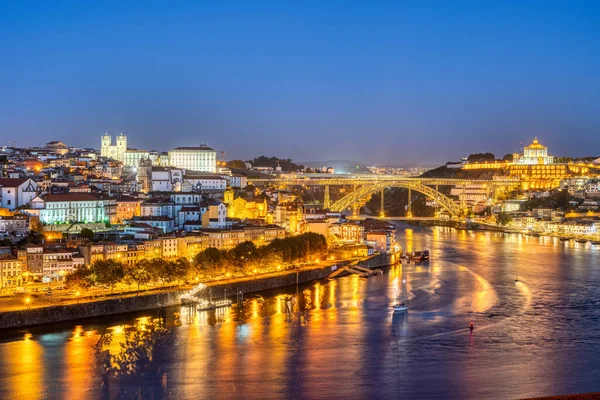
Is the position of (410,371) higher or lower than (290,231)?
lower

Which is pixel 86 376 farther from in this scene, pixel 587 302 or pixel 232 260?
pixel 587 302

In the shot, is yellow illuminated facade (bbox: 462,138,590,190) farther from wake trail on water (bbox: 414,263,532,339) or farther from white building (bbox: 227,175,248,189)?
wake trail on water (bbox: 414,263,532,339)

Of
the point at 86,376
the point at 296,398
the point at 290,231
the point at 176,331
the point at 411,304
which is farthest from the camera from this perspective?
the point at 290,231

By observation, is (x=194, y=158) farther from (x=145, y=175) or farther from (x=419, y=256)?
(x=419, y=256)

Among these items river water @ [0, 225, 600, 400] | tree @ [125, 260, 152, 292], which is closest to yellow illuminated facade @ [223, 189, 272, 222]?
river water @ [0, 225, 600, 400]

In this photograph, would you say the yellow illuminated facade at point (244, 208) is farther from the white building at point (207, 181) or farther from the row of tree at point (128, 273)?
the row of tree at point (128, 273)

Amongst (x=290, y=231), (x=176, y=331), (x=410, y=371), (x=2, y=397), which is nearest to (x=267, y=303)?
(x=176, y=331)
